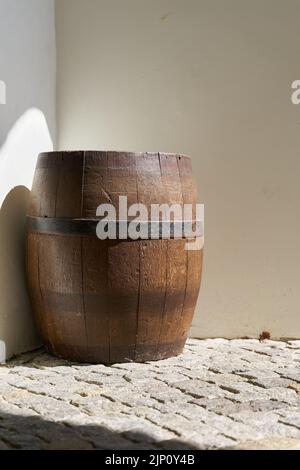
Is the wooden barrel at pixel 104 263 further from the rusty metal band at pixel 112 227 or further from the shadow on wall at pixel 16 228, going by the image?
the shadow on wall at pixel 16 228

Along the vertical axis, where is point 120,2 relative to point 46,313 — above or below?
above

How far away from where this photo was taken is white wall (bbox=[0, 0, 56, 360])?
3.50 metres

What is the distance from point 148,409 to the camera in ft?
8.91

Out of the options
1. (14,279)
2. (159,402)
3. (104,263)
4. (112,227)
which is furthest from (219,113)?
(159,402)

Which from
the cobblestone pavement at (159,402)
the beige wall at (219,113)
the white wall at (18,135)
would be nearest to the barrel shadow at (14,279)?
the white wall at (18,135)

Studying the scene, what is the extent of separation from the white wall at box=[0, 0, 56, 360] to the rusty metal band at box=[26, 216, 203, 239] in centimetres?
23

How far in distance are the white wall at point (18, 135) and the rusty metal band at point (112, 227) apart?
0.23 m

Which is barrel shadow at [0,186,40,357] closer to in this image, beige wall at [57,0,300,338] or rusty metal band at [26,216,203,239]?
rusty metal band at [26,216,203,239]

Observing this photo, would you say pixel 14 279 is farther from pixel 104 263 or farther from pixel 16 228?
pixel 104 263

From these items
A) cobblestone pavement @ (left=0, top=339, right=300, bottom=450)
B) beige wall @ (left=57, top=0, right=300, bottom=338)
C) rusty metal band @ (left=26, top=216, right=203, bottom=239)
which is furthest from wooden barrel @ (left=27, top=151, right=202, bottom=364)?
beige wall @ (left=57, top=0, right=300, bottom=338)

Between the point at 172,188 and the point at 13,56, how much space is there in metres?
1.06

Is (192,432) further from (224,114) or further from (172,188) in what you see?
(224,114)
